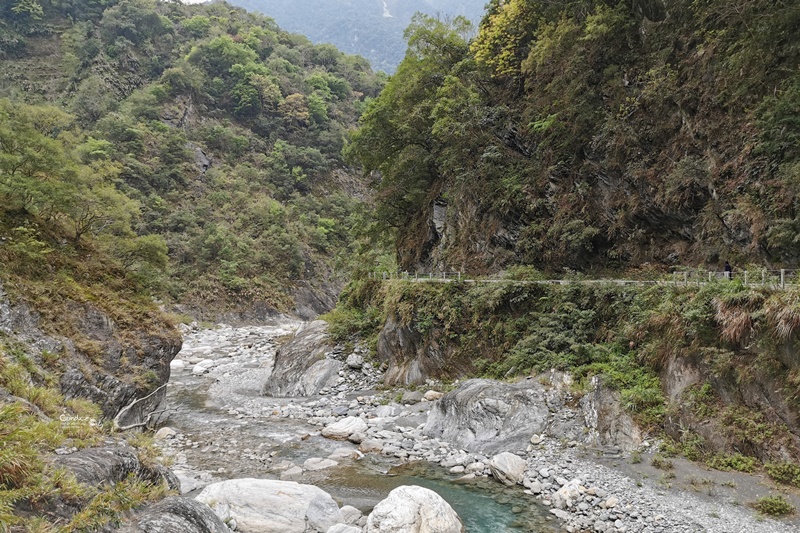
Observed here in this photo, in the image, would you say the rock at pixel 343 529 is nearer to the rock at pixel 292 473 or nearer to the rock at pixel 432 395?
the rock at pixel 292 473

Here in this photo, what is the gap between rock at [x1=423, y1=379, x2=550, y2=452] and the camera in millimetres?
12812

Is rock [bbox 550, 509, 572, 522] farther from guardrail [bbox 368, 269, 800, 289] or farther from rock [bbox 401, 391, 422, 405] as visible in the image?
rock [bbox 401, 391, 422, 405]

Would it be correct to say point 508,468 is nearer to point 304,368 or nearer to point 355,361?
point 355,361

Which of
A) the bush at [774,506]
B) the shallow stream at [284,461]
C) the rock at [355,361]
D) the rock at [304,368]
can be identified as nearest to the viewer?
the bush at [774,506]

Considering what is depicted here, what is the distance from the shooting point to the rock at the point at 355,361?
21.7 metres

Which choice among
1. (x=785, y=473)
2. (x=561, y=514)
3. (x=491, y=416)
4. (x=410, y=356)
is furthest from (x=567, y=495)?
(x=410, y=356)

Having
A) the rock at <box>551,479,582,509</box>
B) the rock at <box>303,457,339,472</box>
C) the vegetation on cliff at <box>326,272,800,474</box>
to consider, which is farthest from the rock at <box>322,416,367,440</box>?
the rock at <box>551,479,582,509</box>

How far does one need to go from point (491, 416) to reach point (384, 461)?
3528 mm

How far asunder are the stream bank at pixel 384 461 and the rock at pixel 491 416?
35 centimetres

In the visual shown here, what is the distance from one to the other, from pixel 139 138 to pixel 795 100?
196ft

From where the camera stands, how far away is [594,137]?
18.6 meters

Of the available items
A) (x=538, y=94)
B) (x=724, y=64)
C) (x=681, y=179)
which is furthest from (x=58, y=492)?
(x=538, y=94)

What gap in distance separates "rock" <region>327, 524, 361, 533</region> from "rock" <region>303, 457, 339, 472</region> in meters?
4.28

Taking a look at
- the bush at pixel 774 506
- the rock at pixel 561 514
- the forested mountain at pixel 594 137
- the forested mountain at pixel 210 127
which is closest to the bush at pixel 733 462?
the bush at pixel 774 506
